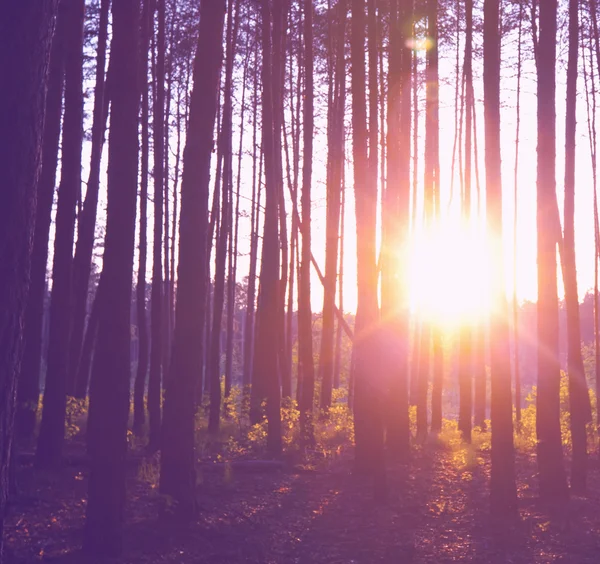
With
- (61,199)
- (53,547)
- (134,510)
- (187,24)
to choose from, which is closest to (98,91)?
(61,199)

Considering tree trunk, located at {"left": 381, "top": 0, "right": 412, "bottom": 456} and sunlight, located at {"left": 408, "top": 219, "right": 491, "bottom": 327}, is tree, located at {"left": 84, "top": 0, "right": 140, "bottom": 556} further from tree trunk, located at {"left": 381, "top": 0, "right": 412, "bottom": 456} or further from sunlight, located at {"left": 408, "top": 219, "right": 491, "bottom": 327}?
sunlight, located at {"left": 408, "top": 219, "right": 491, "bottom": 327}

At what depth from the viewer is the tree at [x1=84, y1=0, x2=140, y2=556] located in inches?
250

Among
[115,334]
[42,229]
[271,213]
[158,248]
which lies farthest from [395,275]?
[115,334]

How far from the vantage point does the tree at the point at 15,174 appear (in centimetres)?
318

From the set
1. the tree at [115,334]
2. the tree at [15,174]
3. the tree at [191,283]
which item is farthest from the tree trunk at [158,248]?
the tree at [15,174]

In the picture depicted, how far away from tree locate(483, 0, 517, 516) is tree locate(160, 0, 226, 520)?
363cm

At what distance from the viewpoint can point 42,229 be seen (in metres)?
10.2

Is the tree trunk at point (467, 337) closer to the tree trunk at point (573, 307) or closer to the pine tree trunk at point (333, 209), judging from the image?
the pine tree trunk at point (333, 209)

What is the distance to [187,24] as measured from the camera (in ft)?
54.0

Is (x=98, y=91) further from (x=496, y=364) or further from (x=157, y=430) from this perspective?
(x=496, y=364)

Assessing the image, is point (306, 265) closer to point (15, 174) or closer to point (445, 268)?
point (445, 268)

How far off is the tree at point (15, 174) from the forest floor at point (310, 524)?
3.56 m

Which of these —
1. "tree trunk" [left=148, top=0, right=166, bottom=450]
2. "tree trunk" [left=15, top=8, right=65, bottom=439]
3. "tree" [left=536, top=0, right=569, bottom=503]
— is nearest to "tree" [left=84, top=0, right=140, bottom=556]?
"tree trunk" [left=15, top=8, right=65, bottom=439]

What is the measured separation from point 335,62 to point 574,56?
7.47 m
